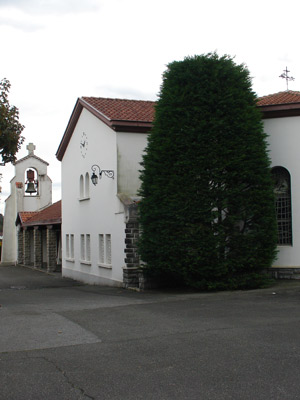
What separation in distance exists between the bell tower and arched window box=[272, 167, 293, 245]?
79.7 ft

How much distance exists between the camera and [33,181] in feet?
125

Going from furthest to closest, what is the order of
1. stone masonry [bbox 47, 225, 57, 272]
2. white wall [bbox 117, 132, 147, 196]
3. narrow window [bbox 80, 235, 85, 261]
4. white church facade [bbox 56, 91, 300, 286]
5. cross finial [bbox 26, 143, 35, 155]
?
cross finial [bbox 26, 143, 35, 155] < stone masonry [bbox 47, 225, 57, 272] < narrow window [bbox 80, 235, 85, 261] < white wall [bbox 117, 132, 147, 196] < white church facade [bbox 56, 91, 300, 286]

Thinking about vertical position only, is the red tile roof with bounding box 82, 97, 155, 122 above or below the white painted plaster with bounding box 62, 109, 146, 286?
above

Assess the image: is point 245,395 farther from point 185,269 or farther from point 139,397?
point 185,269

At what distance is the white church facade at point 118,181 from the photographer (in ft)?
53.8

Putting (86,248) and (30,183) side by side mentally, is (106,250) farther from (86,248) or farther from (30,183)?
(30,183)

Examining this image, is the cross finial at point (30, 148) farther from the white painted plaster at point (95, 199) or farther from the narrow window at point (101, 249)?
the narrow window at point (101, 249)

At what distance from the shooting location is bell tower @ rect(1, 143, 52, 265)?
3819 cm

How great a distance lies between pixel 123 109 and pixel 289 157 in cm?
674

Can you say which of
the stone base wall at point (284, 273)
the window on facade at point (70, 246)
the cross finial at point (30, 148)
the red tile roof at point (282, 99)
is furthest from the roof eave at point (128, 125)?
the cross finial at point (30, 148)

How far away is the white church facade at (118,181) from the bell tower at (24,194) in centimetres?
1345

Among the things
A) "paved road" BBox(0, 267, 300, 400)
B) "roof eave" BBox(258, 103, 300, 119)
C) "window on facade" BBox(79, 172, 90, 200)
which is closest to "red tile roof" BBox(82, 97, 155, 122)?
"window on facade" BBox(79, 172, 90, 200)

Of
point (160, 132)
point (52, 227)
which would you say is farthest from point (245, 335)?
point (52, 227)

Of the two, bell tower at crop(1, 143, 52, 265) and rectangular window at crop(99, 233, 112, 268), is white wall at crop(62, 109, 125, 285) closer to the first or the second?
rectangular window at crop(99, 233, 112, 268)
